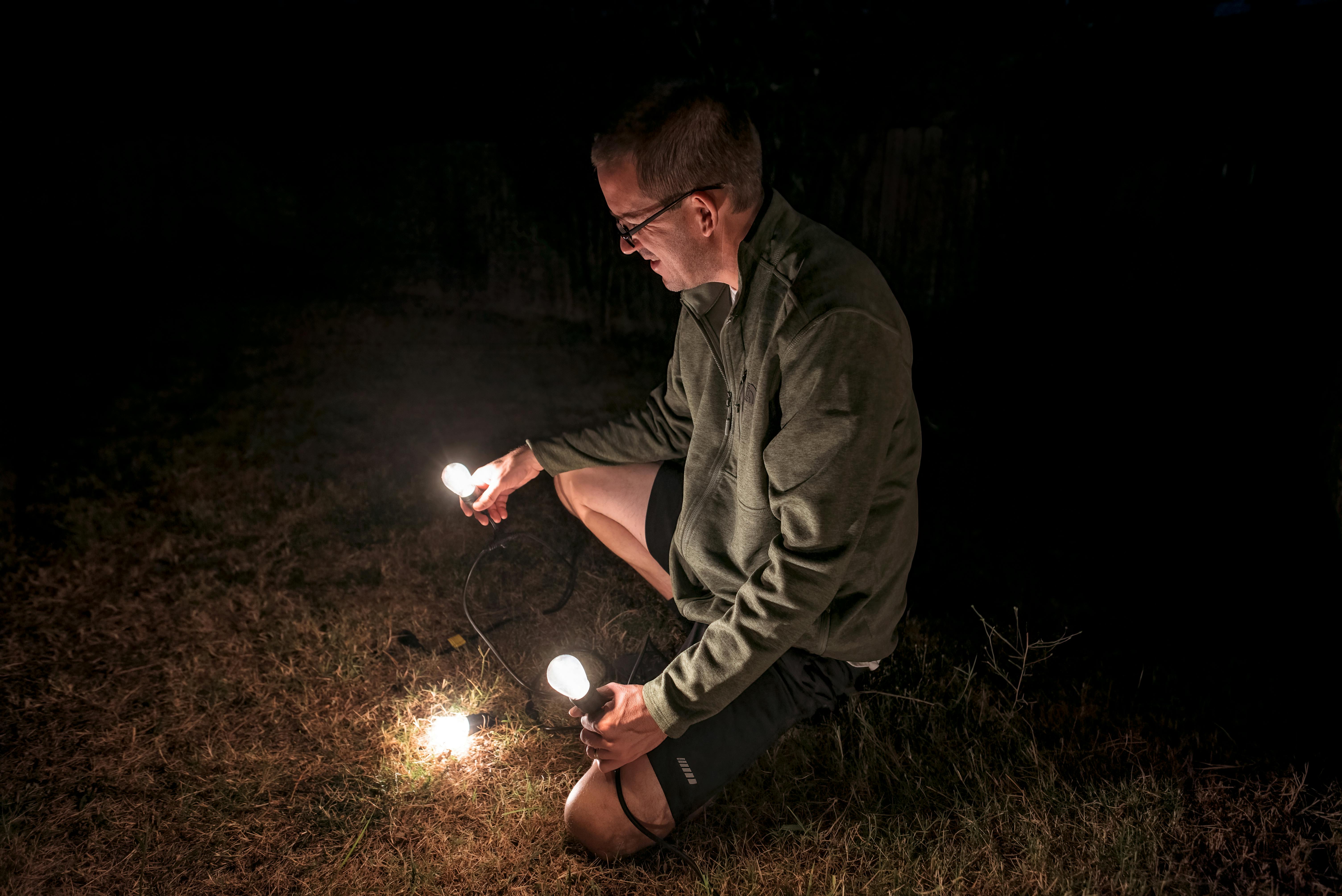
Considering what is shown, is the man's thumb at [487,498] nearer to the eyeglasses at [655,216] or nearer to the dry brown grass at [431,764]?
the dry brown grass at [431,764]

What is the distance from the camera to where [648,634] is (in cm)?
280

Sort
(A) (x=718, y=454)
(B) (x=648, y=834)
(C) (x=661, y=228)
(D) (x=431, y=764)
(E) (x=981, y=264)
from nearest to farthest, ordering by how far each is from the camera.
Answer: (C) (x=661, y=228)
(B) (x=648, y=834)
(A) (x=718, y=454)
(D) (x=431, y=764)
(E) (x=981, y=264)

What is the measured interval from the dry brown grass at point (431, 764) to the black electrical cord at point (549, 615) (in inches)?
1.7

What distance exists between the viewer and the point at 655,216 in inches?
62.7

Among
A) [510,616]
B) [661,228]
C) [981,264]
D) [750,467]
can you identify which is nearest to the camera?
[661,228]

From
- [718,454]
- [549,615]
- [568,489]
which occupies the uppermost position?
[718,454]

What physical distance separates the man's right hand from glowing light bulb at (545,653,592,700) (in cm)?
83

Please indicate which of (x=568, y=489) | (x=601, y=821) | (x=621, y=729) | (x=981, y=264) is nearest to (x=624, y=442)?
(x=568, y=489)

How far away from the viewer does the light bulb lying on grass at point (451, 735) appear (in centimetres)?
228

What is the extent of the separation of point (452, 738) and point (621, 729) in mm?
854

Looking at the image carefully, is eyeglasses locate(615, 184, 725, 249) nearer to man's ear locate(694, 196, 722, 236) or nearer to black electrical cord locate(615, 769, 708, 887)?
man's ear locate(694, 196, 722, 236)

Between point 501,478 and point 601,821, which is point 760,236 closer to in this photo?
point 501,478

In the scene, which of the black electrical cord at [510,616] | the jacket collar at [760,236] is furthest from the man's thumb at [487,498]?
the jacket collar at [760,236]

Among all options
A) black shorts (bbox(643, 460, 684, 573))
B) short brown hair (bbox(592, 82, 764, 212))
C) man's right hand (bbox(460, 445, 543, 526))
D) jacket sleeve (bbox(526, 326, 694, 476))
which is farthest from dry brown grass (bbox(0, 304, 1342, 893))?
short brown hair (bbox(592, 82, 764, 212))
